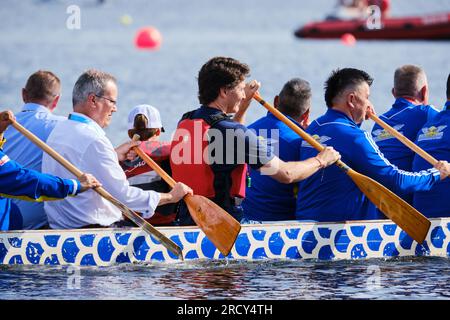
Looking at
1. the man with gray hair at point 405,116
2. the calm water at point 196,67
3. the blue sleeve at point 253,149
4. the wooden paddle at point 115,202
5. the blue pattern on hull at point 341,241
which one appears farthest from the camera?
the man with gray hair at point 405,116

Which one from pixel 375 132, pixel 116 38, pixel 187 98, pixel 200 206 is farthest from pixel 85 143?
pixel 116 38

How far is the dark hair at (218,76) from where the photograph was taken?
9.06m

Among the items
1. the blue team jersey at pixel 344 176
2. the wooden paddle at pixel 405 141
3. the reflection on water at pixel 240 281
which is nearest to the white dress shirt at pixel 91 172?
the reflection on water at pixel 240 281

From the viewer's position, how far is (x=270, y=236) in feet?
30.7

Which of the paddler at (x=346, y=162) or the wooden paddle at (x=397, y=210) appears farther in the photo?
the wooden paddle at (x=397, y=210)

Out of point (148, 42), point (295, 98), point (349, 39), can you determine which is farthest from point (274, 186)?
point (349, 39)

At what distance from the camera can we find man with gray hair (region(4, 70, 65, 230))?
30.5 ft

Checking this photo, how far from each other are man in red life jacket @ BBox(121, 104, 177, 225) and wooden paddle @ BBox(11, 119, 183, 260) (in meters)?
0.70

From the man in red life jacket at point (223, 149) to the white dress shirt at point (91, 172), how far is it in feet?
1.56

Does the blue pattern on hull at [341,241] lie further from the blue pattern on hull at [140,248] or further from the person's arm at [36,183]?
the person's arm at [36,183]

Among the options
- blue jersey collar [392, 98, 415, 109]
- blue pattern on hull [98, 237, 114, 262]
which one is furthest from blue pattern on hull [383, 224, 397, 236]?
blue pattern on hull [98, 237, 114, 262]

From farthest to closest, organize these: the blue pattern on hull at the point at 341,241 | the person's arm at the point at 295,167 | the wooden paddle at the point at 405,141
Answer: the wooden paddle at the point at 405,141, the blue pattern on hull at the point at 341,241, the person's arm at the point at 295,167

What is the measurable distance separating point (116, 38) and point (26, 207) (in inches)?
1626
